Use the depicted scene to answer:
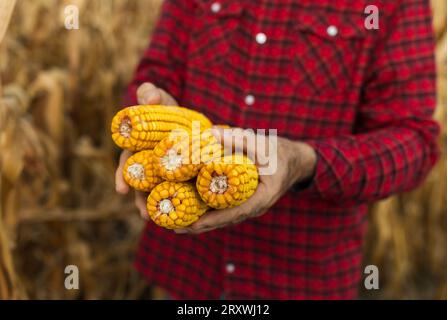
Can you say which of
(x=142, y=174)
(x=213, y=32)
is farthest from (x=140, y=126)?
(x=213, y=32)

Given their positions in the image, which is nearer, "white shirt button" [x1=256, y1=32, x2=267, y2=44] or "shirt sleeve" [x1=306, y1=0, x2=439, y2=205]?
"shirt sleeve" [x1=306, y1=0, x2=439, y2=205]

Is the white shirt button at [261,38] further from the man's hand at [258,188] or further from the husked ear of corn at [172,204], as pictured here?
the husked ear of corn at [172,204]

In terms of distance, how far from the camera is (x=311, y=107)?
4.72ft

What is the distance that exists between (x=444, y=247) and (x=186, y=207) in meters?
2.15

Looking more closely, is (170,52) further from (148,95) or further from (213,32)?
(148,95)

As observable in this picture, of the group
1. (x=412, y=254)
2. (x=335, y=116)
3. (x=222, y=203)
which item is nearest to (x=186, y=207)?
(x=222, y=203)

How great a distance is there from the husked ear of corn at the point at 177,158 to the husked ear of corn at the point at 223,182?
23mm

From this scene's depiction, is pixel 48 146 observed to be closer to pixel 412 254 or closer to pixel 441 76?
pixel 441 76

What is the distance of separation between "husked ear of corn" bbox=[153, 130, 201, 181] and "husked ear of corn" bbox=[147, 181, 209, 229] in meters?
0.02

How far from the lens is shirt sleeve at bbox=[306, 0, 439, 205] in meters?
1.32

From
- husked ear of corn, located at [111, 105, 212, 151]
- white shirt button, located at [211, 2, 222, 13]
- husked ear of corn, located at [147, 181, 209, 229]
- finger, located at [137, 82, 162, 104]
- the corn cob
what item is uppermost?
white shirt button, located at [211, 2, 222, 13]

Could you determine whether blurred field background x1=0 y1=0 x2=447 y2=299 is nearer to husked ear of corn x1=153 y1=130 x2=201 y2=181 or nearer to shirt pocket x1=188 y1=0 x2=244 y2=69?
shirt pocket x1=188 y1=0 x2=244 y2=69

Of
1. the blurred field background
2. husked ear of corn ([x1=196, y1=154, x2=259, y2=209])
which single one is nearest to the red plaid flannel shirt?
husked ear of corn ([x1=196, y1=154, x2=259, y2=209])

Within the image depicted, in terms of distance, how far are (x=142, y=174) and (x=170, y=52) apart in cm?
69
